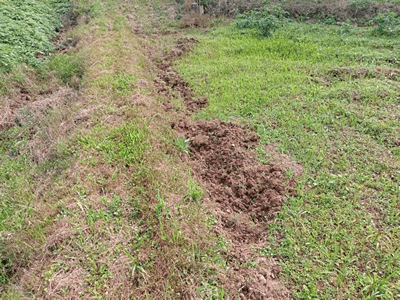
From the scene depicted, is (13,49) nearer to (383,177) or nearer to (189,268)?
(189,268)

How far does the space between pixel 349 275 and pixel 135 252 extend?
224 cm

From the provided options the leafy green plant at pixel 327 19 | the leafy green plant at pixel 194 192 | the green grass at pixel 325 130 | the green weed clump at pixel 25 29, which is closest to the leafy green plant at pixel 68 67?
the green weed clump at pixel 25 29

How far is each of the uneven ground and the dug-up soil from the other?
19 mm

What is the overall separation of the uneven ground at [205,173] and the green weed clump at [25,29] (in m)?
0.43

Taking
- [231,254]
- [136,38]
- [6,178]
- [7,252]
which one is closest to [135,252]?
[231,254]

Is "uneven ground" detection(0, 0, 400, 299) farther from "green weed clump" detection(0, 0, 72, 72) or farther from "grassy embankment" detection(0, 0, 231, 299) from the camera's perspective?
"green weed clump" detection(0, 0, 72, 72)

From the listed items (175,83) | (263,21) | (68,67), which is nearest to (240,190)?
(175,83)

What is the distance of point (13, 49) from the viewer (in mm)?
6633

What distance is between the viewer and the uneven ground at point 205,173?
2.60 m

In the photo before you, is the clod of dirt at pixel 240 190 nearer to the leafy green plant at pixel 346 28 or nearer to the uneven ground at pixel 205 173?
the uneven ground at pixel 205 173

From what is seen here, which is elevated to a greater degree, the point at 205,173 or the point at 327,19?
the point at 327,19

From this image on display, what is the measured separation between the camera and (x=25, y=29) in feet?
24.6

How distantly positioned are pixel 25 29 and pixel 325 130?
8.58 meters

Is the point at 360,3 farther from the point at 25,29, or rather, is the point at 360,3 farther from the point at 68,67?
the point at 25,29
